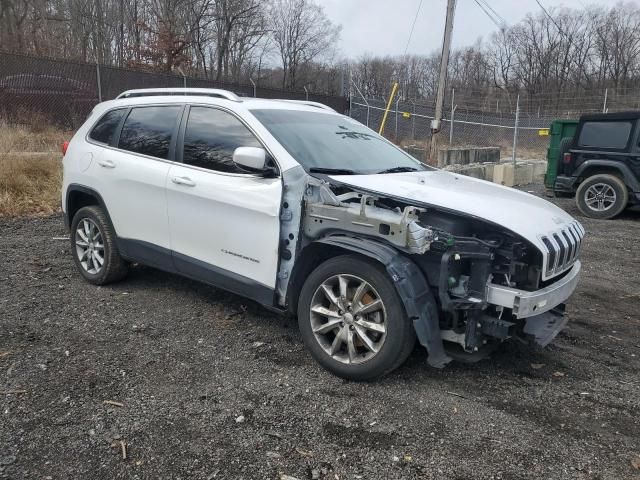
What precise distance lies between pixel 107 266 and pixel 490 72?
167ft

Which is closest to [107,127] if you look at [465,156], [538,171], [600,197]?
[600,197]

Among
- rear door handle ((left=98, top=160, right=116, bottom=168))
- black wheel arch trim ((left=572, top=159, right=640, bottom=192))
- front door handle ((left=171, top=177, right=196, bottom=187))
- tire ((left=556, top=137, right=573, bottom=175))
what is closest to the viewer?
front door handle ((left=171, top=177, right=196, bottom=187))

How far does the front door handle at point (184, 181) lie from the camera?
13.3 ft

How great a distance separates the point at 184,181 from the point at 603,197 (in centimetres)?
870

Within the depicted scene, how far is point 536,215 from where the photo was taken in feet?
11.2

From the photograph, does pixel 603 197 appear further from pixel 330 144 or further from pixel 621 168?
pixel 330 144

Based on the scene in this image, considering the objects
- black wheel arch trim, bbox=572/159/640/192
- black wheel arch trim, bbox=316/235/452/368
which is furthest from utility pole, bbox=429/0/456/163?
black wheel arch trim, bbox=316/235/452/368

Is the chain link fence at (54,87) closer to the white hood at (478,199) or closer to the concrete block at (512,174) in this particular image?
the concrete block at (512,174)

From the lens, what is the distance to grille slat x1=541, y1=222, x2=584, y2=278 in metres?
3.17

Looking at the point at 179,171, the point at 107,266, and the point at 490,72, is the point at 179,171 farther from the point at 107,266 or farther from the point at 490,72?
the point at 490,72

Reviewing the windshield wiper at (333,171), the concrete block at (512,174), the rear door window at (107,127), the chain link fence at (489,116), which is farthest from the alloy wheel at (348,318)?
the chain link fence at (489,116)

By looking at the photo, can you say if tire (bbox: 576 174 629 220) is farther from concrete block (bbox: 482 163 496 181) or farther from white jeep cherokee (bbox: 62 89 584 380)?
white jeep cherokee (bbox: 62 89 584 380)

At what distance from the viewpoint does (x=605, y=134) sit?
9945mm

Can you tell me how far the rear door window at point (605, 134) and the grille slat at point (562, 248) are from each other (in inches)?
282
